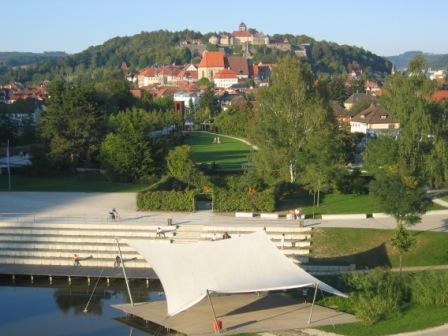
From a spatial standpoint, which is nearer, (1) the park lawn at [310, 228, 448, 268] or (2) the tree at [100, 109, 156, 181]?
(1) the park lawn at [310, 228, 448, 268]

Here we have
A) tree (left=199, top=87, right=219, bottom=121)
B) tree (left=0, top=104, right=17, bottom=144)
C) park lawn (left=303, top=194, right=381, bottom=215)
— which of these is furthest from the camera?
tree (left=199, top=87, right=219, bottom=121)

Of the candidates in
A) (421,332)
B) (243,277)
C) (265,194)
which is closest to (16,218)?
(265,194)

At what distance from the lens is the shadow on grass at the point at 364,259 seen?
2366 centimetres

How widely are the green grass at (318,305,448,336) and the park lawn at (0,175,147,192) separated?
64.6ft

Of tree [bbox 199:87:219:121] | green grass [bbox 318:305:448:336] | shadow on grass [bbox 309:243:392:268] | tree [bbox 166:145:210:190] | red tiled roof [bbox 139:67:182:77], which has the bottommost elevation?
green grass [bbox 318:305:448:336]

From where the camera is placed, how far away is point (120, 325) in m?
19.0

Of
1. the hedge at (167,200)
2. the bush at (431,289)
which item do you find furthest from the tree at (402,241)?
the hedge at (167,200)

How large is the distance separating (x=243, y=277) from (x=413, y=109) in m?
18.1

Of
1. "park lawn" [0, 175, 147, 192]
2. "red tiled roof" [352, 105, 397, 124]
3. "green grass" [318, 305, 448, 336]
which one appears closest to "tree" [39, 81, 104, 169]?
"park lawn" [0, 175, 147, 192]

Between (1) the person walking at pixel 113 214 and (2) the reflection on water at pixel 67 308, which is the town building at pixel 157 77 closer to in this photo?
(1) the person walking at pixel 113 214

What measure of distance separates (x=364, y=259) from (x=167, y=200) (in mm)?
9393

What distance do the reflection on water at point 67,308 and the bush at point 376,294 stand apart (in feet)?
17.6

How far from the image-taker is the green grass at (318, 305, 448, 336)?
17.2 meters

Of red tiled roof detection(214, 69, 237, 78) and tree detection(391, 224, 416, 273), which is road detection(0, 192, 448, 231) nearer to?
tree detection(391, 224, 416, 273)
